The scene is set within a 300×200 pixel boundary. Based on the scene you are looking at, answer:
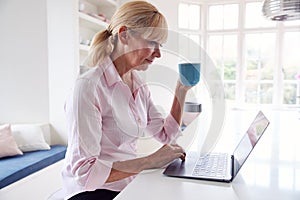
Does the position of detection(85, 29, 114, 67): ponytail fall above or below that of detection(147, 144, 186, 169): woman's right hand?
above

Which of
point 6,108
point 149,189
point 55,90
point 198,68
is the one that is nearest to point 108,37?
point 198,68

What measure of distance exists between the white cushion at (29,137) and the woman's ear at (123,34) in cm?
168

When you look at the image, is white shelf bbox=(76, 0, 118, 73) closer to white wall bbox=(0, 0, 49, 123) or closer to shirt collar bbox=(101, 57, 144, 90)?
white wall bbox=(0, 0, 49, 123)

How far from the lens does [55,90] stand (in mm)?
2645

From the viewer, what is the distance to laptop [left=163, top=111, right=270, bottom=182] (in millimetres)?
804

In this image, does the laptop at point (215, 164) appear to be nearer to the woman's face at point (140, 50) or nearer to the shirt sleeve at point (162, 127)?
the shirt sleeve at point (162, 127)

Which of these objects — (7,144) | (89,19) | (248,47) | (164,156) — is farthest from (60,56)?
(248,47)

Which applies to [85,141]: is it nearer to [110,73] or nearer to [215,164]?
[110,73]

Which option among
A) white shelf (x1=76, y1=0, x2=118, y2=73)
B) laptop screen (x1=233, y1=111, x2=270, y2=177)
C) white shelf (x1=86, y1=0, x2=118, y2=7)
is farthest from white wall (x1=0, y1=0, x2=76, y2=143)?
laptop screen (x1=233, y1=111, x2=270, y2=177)

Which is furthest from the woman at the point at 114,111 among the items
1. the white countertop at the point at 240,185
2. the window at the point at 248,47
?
the window at the point at 248,47

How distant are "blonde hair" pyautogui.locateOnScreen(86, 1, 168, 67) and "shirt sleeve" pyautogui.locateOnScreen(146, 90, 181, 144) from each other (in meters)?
0.35

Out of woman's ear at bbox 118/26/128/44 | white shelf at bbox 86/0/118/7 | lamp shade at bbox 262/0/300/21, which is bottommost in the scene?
woman's ear at bbox 118/26/128/44

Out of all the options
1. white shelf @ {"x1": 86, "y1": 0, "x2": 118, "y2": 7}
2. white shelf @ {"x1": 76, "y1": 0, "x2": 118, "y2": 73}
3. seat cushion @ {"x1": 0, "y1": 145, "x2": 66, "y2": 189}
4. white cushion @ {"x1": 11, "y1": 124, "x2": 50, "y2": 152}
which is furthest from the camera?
white shelf @ {"x1": 86, "y1": 0, "x2": 118, "y2": 7}

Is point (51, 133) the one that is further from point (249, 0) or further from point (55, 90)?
point (249, 0)
